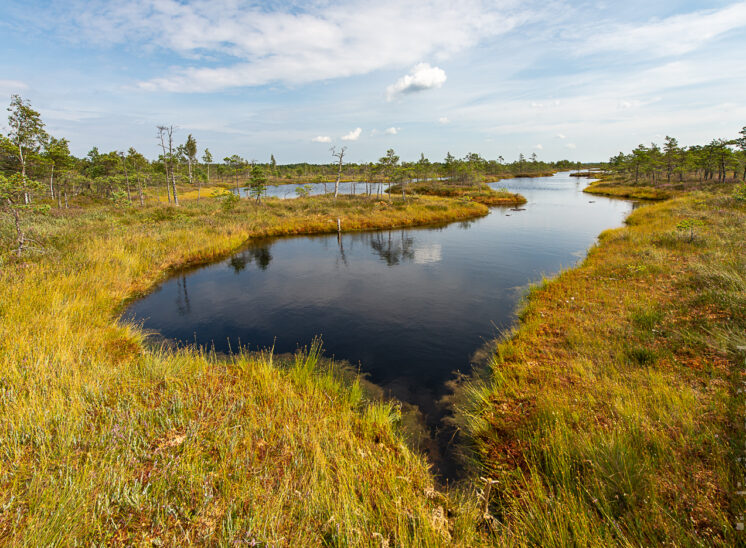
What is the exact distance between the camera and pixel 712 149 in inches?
1887

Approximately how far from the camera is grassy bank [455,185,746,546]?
325 cm

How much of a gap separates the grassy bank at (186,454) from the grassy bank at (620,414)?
50.0 inches

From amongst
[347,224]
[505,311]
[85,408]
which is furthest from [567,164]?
[85,408]

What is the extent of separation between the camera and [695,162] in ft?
176

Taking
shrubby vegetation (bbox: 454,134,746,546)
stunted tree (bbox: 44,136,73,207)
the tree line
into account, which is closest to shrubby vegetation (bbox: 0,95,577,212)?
stunted tree (bbox: 44,136,73,207)

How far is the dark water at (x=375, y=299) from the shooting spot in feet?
31.3

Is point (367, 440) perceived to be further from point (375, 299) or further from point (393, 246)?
point (393, 246)

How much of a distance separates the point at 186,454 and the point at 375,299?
34.0 ft

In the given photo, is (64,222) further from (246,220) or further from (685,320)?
(685,320)

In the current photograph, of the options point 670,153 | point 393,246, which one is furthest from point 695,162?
point 393,246

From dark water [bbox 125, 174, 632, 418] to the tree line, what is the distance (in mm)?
42783

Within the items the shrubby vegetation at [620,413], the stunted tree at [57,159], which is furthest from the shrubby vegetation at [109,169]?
the shrubby vegetation at [620,413]

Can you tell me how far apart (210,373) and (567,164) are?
691ft

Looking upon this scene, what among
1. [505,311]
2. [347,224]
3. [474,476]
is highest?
[347,224]
